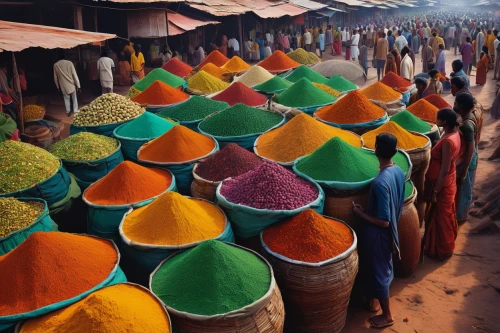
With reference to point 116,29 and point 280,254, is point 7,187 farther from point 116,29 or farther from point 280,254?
point 116,29

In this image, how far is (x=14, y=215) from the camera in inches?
96.3

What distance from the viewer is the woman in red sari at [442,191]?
299 centimetres

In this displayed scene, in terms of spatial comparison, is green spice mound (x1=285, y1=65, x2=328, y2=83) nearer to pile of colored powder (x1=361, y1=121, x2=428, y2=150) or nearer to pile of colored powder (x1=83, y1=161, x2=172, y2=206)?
pile of colored powder (x1=361, y1=121, x2=428, y2=150)

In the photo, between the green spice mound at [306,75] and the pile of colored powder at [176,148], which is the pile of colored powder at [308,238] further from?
the green spice mound at [306,75]

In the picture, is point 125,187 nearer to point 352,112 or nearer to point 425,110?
point 352,112

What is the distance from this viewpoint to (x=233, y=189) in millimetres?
2686

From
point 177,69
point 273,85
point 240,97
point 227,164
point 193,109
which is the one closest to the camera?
point 227,164

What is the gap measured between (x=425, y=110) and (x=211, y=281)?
3.02m

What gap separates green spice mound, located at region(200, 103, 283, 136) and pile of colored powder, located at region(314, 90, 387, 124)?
49 centimetres

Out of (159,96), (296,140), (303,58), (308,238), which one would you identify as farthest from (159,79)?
(308,238)

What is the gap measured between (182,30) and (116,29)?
1.40m

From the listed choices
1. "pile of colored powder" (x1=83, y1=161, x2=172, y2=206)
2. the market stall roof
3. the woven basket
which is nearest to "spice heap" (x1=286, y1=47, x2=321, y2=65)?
the market stall roof

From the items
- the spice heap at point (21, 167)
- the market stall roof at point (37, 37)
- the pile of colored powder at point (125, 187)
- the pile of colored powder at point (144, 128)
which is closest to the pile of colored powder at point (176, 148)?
the pile of colored powder at point (144, 128)

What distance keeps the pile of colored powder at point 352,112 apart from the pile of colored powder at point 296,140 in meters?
0.35
